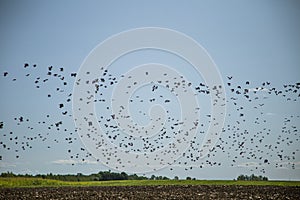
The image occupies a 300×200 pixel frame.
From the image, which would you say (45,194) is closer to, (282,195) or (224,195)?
(224,195)

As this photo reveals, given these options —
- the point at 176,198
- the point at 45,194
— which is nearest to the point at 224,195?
the point at 176,198

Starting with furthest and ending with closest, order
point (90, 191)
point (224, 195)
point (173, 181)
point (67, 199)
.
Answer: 1. point (173, 181)
2. point (90, 191)
3. point (224, 195)
4. point (67, 199)

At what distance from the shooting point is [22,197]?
53.4 feet

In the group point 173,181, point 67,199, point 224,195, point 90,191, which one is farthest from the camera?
point 173,181

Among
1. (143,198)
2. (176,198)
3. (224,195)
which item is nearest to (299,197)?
(224,195)

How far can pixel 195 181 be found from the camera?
25.1 m

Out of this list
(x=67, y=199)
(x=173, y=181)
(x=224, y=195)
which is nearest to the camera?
(x=67, y=199)

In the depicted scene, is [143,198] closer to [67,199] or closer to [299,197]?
[67,199]

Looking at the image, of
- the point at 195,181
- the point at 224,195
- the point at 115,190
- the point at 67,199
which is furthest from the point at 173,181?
the point at 67,199

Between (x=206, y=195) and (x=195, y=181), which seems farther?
(x=195, y=181)

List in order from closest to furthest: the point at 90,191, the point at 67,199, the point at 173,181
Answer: the point at 67,199 → the point at 90,191 → the point at 173,181

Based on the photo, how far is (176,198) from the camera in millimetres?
15578

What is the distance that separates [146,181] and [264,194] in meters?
8.73

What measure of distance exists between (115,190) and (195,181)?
749 cm
